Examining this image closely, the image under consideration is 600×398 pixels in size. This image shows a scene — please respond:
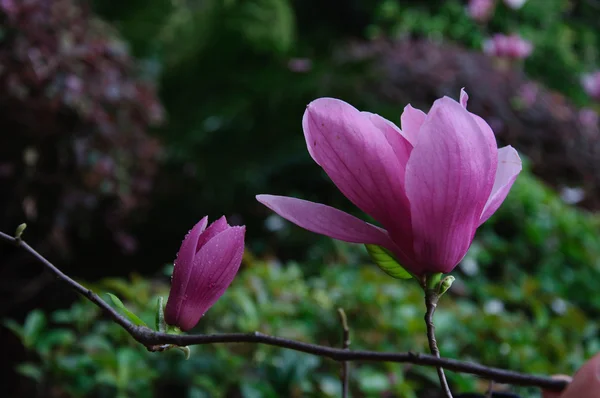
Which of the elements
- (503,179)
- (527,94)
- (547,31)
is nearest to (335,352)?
(503,179)

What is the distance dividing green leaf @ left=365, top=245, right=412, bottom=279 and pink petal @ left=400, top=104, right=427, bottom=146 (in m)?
0.07

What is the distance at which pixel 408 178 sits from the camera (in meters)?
0.32

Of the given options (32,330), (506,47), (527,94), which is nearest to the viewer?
(32,330)

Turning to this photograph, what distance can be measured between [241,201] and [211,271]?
84.1 inches

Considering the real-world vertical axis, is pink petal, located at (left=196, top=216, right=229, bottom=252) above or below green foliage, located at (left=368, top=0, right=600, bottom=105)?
above

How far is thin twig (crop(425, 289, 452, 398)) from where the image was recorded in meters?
0.30

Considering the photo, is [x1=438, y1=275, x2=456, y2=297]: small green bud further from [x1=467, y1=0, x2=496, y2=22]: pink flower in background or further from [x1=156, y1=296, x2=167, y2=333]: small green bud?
[x1=467, y1=0, x2=496, y2=22]: pink flower in background

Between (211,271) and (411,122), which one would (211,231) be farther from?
(411,122)

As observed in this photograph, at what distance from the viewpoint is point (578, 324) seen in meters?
1.32

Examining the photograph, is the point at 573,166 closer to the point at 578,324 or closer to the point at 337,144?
the point at 578,324

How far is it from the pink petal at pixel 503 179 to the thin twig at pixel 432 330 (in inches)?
2.0

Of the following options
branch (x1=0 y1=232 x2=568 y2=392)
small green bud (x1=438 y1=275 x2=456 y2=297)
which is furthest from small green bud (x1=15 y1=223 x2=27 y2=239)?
small green bud (x1=438 y1=275 x2=456 y2=297)

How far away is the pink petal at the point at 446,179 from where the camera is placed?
12.4 inches

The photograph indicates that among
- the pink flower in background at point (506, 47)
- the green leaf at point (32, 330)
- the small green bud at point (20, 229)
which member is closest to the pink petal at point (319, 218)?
the small green bud at point (20, 229)
